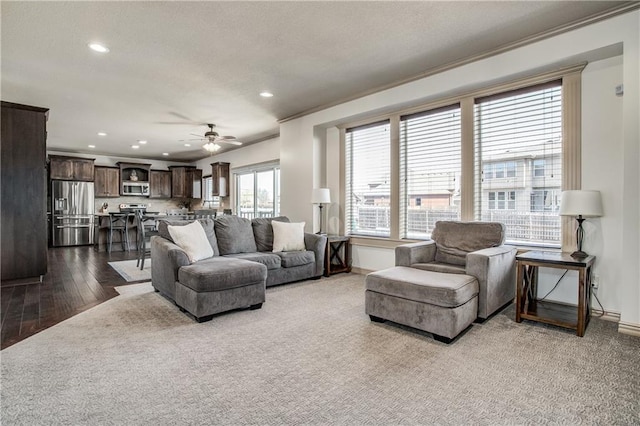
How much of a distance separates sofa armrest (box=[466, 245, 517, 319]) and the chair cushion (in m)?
0.09

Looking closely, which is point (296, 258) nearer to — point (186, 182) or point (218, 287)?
point (218, 287)

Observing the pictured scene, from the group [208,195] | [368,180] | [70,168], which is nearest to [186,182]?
[208,195]

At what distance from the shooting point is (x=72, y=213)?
29.3 ft

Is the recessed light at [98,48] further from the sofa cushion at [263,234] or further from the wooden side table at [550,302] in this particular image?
the wooden side table at [550,302]

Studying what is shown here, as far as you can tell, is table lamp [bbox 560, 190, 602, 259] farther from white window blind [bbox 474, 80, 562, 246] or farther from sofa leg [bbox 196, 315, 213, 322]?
sofa leg [bbox 196, 315, 213, 322]

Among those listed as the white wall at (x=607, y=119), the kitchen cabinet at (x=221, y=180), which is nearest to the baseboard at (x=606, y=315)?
the white wall at (x=607, y=119)

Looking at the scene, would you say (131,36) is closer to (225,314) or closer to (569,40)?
(225,314)

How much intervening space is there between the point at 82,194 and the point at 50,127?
9.54 ft

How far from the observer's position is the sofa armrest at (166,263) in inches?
132

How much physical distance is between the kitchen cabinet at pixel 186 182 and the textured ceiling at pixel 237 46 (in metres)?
5.39

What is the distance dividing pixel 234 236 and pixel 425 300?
106 inches

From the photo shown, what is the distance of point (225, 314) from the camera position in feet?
10.6

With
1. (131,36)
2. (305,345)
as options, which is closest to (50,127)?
(131,36)

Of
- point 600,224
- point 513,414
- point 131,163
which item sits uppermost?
point 131,163
